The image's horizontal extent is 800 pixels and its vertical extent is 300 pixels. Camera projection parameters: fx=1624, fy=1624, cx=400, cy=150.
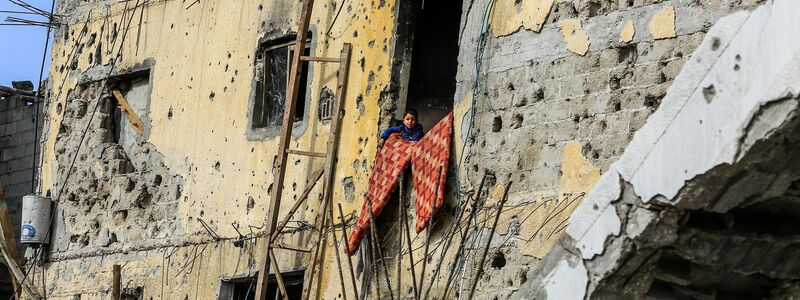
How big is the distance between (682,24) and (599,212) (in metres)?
2.74

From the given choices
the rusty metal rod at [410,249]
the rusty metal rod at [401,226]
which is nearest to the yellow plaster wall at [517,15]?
the rusty metal rod at [401,226]

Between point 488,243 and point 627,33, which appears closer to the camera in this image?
point 627,33

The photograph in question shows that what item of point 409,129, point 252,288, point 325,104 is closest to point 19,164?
point 252,288

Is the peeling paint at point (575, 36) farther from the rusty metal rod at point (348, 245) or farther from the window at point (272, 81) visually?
the window at point (272, 81)

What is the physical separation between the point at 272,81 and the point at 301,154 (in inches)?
48.0

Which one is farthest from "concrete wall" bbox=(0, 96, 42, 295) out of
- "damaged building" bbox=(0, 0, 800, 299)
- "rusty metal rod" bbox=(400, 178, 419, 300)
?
"rusty metal rod" bbox=(400, 178, 419, 300)

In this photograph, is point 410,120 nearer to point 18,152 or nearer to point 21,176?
point 21,176

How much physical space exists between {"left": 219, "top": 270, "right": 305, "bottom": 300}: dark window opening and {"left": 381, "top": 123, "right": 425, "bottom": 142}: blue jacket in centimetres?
156

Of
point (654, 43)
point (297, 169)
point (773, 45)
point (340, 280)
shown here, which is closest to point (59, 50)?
point (297, 169)

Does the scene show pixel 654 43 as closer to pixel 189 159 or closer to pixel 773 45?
pixel 773 45

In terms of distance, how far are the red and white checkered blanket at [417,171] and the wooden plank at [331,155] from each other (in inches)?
14.4

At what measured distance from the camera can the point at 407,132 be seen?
1163 cm

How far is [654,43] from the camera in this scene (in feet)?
32.4

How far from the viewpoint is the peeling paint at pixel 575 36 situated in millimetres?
10344
